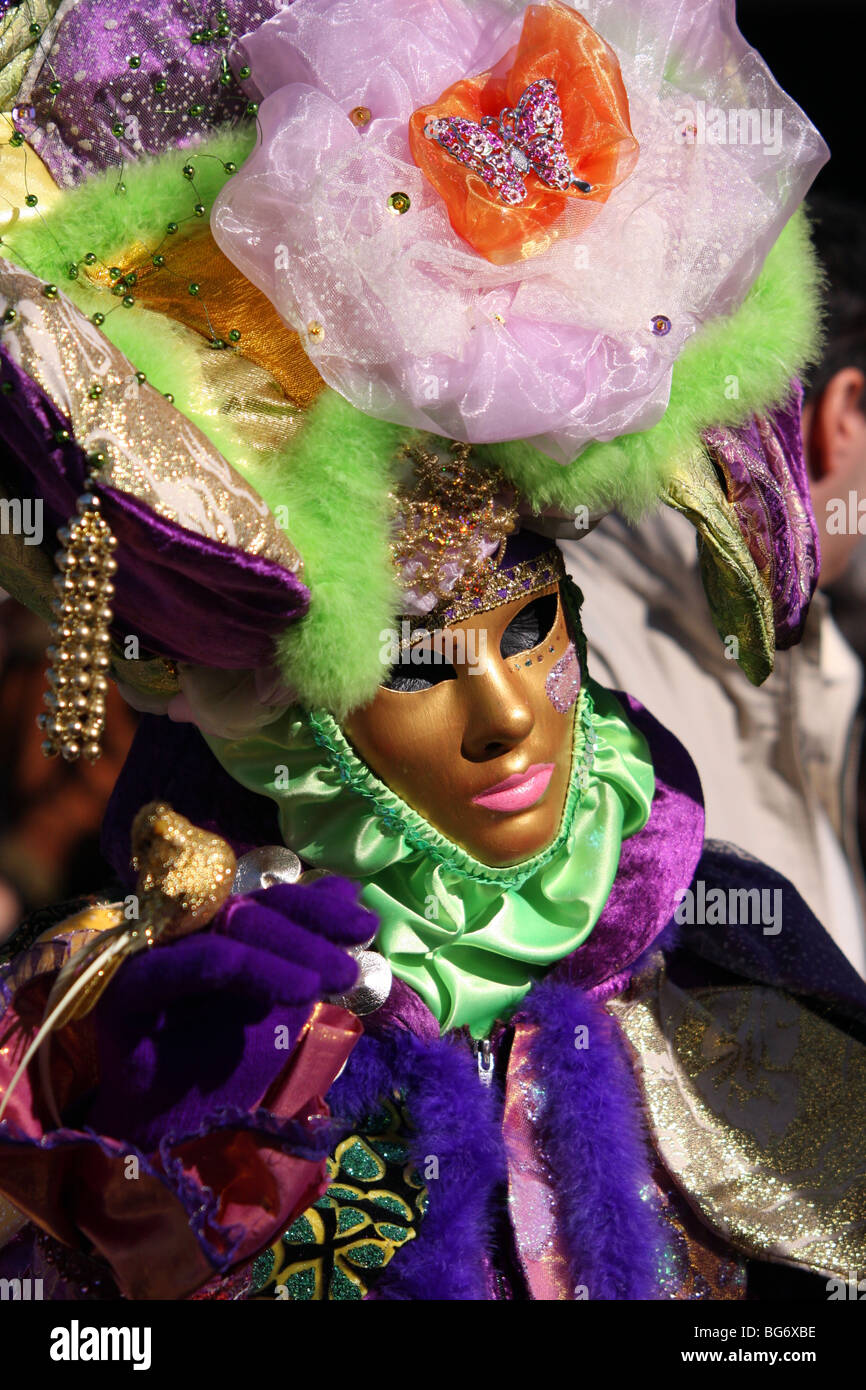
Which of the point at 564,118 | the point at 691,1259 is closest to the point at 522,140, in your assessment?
the point at 564,118

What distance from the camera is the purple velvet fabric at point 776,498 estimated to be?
1.43 meters

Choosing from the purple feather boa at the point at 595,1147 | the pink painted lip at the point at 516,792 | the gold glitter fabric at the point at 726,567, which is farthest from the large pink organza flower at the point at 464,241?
the purple feather boa at the point at 595,1147

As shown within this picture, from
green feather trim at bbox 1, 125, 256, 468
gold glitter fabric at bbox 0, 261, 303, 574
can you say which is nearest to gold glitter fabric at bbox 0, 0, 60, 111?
green feather trim at bbox 1, 125, 256, 468

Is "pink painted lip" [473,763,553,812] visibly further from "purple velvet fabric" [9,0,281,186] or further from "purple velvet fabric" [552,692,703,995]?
"purple velvet fabric" [9,0,281,186]

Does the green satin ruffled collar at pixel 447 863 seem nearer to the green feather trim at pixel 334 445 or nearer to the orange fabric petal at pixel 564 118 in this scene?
the green feather trim at pixel 334 445

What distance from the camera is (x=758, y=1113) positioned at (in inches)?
61.5

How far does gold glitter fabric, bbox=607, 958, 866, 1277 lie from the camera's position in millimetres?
1483

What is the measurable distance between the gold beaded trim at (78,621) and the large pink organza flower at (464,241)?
10.7 inches

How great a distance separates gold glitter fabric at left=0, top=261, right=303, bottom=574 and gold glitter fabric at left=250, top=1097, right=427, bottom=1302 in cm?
65

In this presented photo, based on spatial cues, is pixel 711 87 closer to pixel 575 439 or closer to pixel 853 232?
pixel 575 439

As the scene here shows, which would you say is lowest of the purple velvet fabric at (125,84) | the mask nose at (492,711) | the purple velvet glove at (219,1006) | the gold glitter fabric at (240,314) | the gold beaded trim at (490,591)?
the purple velvet glove at (219,1006)

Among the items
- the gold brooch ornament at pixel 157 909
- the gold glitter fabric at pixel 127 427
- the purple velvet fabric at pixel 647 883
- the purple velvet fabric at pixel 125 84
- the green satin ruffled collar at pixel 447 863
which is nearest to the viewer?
the gold glitter fabric at pixel 127 427

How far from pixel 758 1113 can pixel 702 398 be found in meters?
0.82

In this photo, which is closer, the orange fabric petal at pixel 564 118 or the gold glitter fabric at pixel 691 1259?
the orange fabric petal at pixel 564 118
